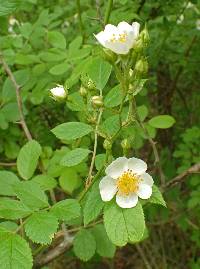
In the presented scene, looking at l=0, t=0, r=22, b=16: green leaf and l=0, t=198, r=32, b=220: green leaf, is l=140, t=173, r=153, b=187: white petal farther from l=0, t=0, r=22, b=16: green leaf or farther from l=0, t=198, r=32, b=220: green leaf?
l=0, t=0, r=22, b=16: green leaf

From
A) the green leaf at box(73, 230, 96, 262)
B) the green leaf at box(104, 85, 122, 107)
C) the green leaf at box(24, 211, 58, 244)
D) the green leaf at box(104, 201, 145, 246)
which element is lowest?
the green leaf at box(73, 230, 96, 262)

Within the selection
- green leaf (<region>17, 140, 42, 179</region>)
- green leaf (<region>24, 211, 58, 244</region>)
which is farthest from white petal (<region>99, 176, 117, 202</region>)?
green leaf (<region>17, 140, 42, 179</region>)

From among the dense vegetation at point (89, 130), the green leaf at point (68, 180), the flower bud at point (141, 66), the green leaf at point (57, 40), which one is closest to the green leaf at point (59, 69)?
the dense vegetation at point (89, 130)

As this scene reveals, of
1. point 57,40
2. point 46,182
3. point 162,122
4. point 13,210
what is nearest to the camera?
point 13,210

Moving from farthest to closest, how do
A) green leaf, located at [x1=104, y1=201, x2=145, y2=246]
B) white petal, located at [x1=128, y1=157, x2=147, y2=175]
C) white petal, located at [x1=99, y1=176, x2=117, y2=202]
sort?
white petal, located at [x1=128, y1=157, x2=147, y2=175] < white petal, located at [x1=99, y1=176, x2=117, y2=202] < green leaf, located at [x1=104, y1=201, x2=145, y2=246]

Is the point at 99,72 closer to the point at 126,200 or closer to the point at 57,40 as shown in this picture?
the point at 126,200

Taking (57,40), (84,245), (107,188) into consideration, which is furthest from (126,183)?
(57,40)
